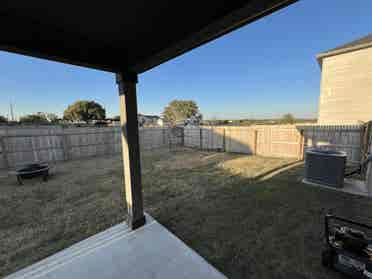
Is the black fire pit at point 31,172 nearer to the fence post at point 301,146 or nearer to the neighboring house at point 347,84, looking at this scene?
the fence post at point 301,146

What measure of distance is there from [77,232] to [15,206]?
2.37 metres

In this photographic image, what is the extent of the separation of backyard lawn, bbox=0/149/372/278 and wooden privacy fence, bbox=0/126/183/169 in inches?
88.5

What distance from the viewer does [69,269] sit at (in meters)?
1.68

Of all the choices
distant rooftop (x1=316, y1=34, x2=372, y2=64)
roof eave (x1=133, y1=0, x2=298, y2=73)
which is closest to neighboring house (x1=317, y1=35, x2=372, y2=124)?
distant rooftop (x1=316, y1=34, x2=372, y2=64)

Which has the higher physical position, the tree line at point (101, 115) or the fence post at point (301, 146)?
the tree line at point (101, 115)

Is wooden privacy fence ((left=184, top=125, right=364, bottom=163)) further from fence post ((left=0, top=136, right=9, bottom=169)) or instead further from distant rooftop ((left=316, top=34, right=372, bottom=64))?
fence post ((left=0, top=136, right=9, bottom=169))

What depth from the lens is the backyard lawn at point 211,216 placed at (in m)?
1.88

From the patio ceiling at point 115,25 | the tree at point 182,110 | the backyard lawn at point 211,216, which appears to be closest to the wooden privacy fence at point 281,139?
the backyard lawn at point 211,216

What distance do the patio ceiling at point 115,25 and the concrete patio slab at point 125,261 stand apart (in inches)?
90.5

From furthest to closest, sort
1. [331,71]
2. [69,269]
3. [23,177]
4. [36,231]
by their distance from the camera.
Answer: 1. [331,71]
2. [23,177]
3. [36,231]
4. [69,269]

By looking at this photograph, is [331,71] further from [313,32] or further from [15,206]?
[15,206]

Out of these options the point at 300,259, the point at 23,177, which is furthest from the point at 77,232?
the point at 23,177

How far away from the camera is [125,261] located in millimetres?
1787

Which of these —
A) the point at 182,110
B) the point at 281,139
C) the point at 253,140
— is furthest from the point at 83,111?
the point at 281,139
